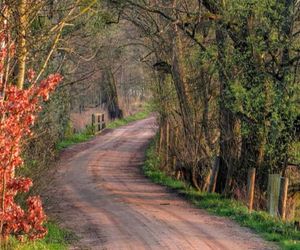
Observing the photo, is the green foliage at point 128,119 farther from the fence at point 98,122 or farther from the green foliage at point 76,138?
the green foliage at point 76,138

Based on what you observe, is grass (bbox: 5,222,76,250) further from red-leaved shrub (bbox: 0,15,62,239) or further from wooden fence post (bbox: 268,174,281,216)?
wooden fence post (bbox: 268,174,281,216)

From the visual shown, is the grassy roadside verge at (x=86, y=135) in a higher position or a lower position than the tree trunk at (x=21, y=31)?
lower

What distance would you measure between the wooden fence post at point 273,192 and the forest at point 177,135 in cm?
3

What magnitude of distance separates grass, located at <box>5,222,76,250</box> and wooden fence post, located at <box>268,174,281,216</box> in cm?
604

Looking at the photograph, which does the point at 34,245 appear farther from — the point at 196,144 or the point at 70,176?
the point at 70,176

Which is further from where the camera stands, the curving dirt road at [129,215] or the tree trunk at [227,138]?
the tree trunk at [227,138]

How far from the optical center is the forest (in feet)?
36.6

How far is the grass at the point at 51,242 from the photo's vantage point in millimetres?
11828

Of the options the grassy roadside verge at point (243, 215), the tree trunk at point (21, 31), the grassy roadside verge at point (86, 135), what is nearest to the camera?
the tree trunk at point (21, 31)

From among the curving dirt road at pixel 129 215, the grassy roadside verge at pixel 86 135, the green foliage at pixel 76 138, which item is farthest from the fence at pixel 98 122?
the curving dirt road at pixel 129 215

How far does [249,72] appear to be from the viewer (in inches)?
698

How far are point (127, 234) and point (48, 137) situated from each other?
11.7ft

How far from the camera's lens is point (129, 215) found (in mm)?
16828

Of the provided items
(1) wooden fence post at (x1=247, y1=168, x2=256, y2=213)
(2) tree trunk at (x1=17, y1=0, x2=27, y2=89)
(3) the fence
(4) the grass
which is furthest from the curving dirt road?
(3) the fence
